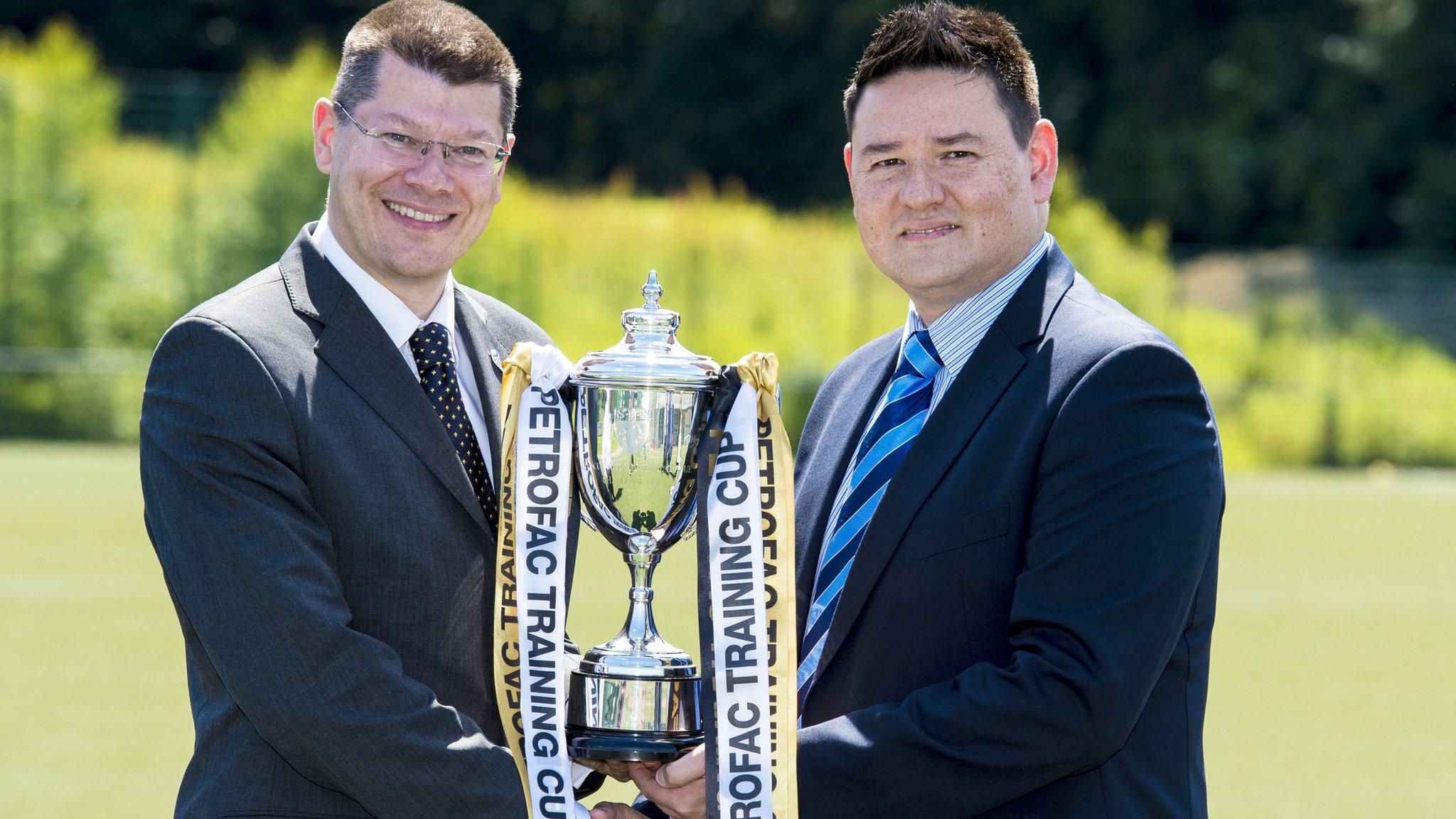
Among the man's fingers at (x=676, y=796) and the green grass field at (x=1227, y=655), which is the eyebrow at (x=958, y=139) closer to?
the man's fingers at (x=676, y=796)

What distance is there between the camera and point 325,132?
315 centimetres

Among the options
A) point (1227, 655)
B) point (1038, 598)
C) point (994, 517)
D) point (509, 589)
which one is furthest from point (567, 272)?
point (1038, 598)

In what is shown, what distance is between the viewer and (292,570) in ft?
8.84

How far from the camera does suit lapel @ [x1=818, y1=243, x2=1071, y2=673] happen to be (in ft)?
9.59

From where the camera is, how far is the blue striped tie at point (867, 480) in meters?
3.10

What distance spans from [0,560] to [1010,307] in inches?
430

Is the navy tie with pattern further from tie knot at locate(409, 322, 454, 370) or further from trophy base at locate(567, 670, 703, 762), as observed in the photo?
trophy base at locate(567, 670, 703, 762)

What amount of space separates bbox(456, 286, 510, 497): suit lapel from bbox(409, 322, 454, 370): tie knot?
0.12 metres

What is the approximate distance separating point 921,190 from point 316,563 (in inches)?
50.1

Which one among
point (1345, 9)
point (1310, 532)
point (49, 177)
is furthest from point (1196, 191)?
point (49, 177)

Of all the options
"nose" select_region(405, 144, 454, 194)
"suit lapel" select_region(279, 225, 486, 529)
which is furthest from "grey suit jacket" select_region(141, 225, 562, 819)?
"nose" select_region(405, 144, 454, 194)

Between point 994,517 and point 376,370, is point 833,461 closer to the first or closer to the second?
point 994,517

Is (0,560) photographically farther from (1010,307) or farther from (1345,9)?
(1345,9)

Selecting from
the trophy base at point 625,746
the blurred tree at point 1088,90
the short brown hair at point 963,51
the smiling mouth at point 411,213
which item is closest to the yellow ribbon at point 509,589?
the trophy base at point 625,746
